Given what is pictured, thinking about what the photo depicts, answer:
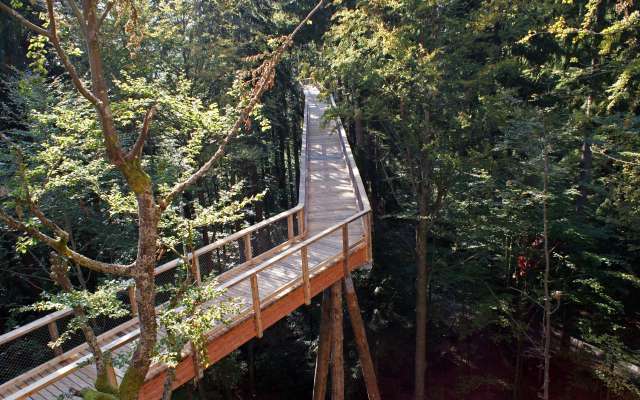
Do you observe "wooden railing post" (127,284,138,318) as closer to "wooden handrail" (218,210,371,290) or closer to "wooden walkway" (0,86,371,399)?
"wooden walkway" (0,86,371,399)

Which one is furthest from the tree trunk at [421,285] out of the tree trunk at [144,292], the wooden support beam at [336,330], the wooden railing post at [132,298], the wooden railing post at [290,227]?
the tree trunk at [144,292]

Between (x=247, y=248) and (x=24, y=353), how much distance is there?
132 inches

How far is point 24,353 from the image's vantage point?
17.4 feet

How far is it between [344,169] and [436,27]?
4325 millimetres

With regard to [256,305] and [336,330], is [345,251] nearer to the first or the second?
[336,330]

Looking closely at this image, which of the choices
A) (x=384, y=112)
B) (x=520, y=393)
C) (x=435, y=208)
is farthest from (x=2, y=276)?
(x=520, y=393)

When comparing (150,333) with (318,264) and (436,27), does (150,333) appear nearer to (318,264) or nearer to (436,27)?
(318,264)

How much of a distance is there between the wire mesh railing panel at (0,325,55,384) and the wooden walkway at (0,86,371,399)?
4 cm

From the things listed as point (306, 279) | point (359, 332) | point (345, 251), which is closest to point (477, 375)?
point (359, 332)

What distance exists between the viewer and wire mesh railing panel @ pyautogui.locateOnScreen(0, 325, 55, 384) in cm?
513

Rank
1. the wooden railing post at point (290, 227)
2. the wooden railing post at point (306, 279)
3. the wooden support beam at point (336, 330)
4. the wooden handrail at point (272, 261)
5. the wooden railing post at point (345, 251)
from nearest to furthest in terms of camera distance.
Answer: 1. the wooden handrail at point (272, 261)
2. the wooden railing post at point (306, 279)
3. the wooden railing post at point (345, 251)
4. the wooden support beam at point (336, 330)
5. the wooden railing post at point (290, 227)

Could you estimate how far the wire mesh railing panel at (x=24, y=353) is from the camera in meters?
5.13

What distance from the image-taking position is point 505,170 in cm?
969

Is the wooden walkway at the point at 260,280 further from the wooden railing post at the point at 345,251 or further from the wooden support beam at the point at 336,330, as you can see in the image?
the wooden support beam at the point at 336,330
